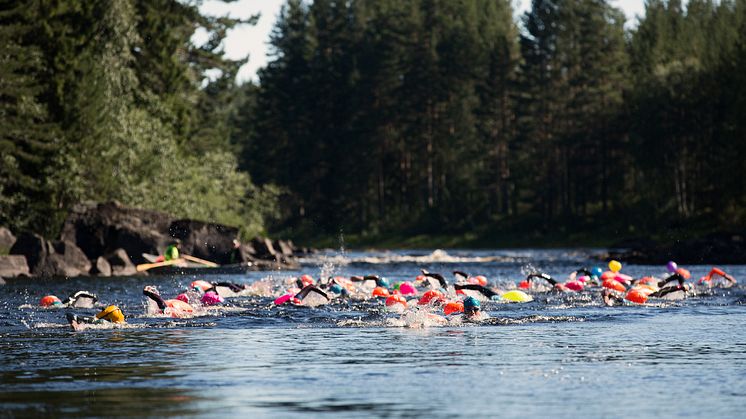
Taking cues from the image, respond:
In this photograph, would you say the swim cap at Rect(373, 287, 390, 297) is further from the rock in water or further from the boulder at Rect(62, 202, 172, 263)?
the boulder at Rect(62, 202, 172, 263)

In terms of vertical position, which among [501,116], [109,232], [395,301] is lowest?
[395,301]

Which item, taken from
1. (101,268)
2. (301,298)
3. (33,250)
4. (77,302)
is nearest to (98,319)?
(77,302)

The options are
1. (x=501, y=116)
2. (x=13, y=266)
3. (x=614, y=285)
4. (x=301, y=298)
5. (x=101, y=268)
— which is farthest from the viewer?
(x=501, y=116)

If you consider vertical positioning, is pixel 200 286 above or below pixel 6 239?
below

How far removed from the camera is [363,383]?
52.4 ft

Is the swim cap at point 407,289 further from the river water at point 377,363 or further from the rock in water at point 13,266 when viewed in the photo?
the rock in water at point 13,266

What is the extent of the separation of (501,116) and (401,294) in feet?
259

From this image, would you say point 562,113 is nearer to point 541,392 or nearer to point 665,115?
point 665,115

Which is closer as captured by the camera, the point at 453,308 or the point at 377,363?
the point at 377,363

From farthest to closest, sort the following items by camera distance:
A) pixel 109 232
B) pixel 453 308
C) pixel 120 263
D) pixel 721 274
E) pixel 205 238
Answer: pixel 205 238 → pixel 109 232 → pixel 120 263 → pixel 721 274 → pixel 453 308

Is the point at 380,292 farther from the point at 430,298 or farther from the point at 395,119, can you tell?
the point at 395,119

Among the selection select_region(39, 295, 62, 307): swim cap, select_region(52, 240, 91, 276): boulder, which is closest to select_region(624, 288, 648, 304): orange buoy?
select_region(39, 295, 62, 307): swim cap

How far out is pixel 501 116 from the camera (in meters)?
113

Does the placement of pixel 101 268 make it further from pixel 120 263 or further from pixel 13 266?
pixel 13 266
